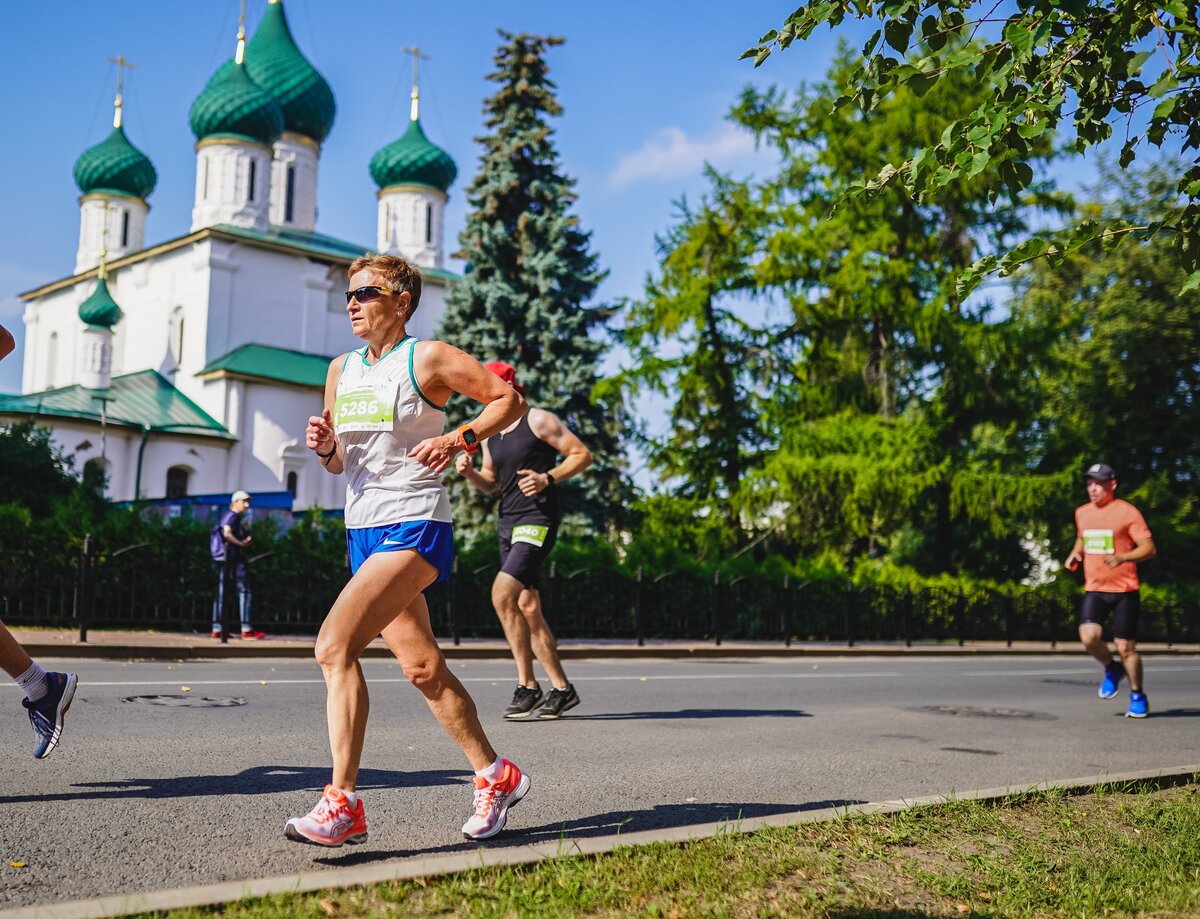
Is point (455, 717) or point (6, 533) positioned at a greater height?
point (6, 533)

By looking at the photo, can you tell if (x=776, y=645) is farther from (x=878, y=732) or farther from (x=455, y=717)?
(x=455, y=717)

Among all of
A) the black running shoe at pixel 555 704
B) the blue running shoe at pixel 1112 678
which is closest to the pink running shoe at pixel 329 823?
the black running shoe at pixel 555 704

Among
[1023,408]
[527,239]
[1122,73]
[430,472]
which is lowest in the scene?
[430,472]

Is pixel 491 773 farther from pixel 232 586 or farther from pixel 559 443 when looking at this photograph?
pixel 232 586

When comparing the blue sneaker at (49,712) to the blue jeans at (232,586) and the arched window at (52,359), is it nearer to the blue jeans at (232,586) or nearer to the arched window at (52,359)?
the blue jeans at (232,586)

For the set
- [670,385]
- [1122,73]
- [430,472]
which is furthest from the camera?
[670,385]

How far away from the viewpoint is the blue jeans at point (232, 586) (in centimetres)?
1628

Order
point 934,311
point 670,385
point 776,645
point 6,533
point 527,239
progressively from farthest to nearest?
point 527,239 < point 670,385 < point 934,311 < point 776,645 < point 6,533

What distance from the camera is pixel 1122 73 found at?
493cm

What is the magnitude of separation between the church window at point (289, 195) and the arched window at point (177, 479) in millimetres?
15100

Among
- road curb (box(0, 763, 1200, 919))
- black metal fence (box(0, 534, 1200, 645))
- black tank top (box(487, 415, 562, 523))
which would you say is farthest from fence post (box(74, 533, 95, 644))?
road curb (box(0, 763, 1200, 919))

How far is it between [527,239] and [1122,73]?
29207 millimetres

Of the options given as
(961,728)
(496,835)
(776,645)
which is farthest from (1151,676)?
(496,835)

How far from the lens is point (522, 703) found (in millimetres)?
8453
